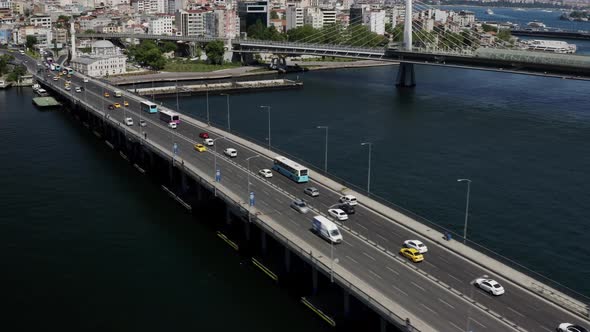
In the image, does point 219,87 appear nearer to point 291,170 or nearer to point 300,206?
point 291,170

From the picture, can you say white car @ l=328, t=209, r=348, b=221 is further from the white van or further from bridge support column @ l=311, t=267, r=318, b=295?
bridge support column @ l=311, t=267, r=318, b=295

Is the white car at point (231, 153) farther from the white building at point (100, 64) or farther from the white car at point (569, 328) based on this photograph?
the white building at point (100, 64)

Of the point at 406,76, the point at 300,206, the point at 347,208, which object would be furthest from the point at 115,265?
the point at 406,76

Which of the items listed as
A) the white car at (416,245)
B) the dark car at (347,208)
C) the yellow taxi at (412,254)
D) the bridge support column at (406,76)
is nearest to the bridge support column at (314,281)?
the yellow taxi at (412,254)

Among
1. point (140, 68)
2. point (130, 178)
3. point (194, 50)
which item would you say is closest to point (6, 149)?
point (130, 178)

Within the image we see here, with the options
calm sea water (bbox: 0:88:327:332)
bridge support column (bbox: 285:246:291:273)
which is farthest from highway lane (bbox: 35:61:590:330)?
calm sea water (bbox: 0:88:327:332)
